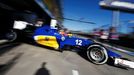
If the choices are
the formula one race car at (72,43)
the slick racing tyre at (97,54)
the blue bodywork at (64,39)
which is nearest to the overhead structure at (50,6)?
the blue bodywork at (64,39)

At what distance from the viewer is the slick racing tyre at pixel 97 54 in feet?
25.5

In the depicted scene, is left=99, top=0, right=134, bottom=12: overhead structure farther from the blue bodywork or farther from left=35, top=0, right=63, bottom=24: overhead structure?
the blue bodywork

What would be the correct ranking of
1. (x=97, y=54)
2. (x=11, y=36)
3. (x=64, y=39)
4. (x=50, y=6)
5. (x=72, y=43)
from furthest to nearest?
(x=50, y=6)
(x=11, y=36)
(x=64, y=39)
(x=72, y=43)
(x=97, y=54)

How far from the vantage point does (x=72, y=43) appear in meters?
9.05

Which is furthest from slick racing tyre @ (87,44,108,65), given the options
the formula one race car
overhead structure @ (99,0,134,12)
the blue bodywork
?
overhead structure @ (99,0,134,12)

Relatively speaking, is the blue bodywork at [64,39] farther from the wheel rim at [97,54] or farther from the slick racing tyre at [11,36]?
the slick racing tyre at [11,36]

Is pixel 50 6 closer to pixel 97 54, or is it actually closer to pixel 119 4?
pixel 97 54

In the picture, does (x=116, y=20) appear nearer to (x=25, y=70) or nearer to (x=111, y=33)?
(x=111, y=33)

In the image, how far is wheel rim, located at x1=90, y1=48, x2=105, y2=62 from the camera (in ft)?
25.8

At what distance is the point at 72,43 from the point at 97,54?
57.5 inches

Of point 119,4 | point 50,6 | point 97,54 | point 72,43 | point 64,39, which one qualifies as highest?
point 119,4

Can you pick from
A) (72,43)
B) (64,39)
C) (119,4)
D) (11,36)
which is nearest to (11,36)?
(11,36)

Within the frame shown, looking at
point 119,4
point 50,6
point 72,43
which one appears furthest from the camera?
point 119,4

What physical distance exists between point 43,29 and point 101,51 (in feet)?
10.8
